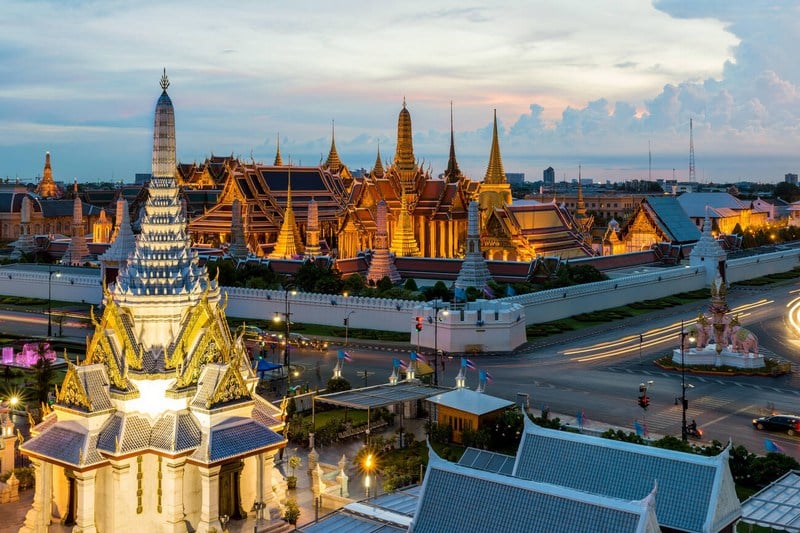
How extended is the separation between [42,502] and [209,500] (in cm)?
402

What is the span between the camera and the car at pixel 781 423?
32.0 m

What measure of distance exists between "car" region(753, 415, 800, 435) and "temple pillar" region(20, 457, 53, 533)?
23.2m

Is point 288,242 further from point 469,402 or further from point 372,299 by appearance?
point 469,402

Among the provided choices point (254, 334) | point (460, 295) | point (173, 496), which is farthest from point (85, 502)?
point (460, 295)

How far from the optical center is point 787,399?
3709cm

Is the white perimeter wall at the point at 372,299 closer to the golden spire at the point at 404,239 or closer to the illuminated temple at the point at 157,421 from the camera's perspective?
the golden spire at the point at 404,239

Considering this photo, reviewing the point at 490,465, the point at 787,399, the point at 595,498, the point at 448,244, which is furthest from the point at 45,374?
the point at 448,244

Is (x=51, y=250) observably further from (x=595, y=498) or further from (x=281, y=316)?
(x=595, y=498)

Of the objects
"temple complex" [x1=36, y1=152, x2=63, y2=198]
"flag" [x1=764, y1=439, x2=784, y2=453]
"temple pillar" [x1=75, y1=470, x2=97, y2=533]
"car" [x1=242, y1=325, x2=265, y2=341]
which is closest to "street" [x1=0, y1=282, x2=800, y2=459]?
"flag" [x1=764, y1=439, x2=784, y2=453]

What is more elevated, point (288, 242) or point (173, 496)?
point (288, 242)

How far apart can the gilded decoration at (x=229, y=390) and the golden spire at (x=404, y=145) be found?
195 feet

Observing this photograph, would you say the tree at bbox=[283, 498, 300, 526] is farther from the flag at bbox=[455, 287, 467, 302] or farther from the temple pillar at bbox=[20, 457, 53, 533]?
the flag at bbox=[455, 287, 467, 302]

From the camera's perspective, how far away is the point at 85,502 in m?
21.2

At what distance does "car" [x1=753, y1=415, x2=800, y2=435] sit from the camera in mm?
32000
